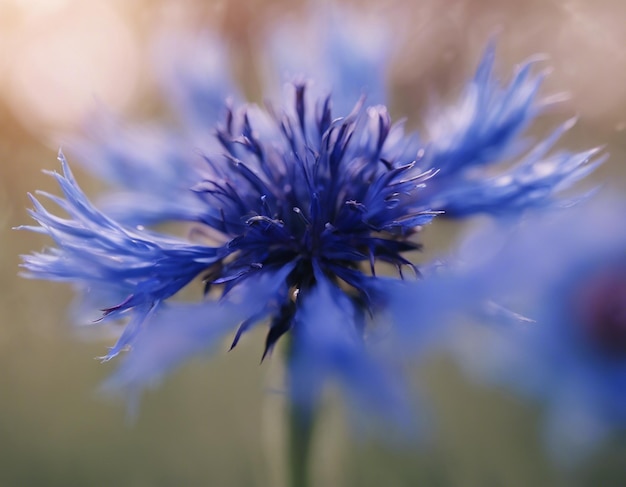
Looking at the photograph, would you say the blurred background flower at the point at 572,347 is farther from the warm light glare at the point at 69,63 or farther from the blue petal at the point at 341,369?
the warm light glare at the point at 69,63

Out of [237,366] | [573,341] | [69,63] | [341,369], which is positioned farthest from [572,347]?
[69,63]

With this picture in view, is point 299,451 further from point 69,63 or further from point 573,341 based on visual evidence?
point 69,63

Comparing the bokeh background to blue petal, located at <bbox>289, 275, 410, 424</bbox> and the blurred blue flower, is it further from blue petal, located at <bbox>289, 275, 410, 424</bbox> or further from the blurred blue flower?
blue petal, located at <bbox>289, 275, 410, 424</bbox>

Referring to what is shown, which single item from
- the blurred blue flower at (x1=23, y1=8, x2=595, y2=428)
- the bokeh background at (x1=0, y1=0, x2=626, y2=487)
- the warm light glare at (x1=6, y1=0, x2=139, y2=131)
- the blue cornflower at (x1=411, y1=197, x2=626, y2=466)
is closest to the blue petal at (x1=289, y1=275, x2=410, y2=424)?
the blurred blue flower at (x1=23, y1=8, x2=595, y2=428)

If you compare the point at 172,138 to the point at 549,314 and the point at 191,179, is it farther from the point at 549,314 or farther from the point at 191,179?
the point at 549,314

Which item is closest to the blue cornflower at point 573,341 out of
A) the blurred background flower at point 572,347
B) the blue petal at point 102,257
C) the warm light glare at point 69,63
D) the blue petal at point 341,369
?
the blurred background flower at point 572,347


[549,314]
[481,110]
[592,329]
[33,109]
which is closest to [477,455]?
[592,329]
